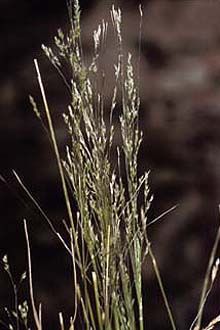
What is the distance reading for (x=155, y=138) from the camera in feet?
6.48

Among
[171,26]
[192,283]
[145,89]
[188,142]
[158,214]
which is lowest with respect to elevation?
[192,283]

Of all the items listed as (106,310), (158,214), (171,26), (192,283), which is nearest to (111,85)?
(171,26)

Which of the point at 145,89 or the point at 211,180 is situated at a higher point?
the point at 145,89

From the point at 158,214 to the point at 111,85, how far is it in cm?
34

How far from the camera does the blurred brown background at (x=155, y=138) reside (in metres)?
1.95

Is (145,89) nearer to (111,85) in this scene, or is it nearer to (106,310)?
(111,85)

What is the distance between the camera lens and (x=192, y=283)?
78.2 inches

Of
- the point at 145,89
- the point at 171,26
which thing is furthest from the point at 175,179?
the point at 171,26

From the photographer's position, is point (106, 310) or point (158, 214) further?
point (158, 214)

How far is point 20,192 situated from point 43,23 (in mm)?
424

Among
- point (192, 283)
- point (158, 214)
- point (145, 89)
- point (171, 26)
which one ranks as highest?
point (171, 26)

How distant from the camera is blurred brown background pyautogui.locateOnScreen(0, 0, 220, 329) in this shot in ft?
6.39

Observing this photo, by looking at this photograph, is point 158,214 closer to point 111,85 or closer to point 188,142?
point 188,142

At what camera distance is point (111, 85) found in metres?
1.98
